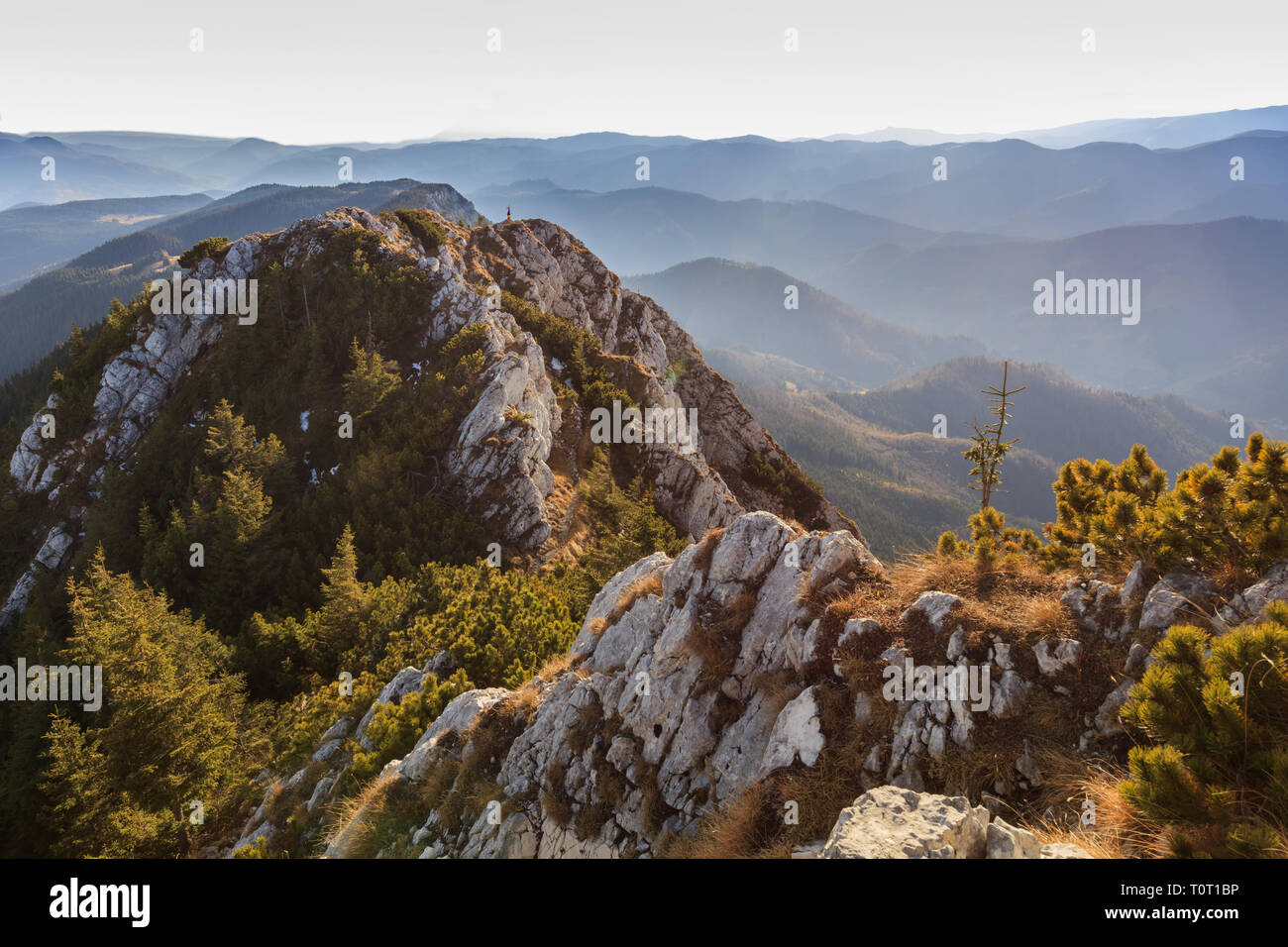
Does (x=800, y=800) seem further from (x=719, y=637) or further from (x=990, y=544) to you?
(x=990, y=544)

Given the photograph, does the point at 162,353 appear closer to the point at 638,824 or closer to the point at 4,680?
the point at 4,680

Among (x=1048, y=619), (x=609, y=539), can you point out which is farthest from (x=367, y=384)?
(x=1048, y=619)

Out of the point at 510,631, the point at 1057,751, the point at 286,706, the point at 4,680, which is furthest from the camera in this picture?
the point at 4,680

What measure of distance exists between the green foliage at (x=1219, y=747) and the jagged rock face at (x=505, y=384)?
104 ft

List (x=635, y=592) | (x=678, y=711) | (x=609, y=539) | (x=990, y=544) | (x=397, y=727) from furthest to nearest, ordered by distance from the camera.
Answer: (x=609, y=539) < (x=397, y=727) < (x=635, y=592) < (x=678, y=711) < (x=990, y=544)

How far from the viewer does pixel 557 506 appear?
1523 inches

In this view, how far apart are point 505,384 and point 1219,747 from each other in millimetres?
40163

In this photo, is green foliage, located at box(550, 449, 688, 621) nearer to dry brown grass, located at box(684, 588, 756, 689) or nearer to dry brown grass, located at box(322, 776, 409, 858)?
dry brown grass, located at box(322, 776, 409, 858)

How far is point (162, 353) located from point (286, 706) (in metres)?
46.0

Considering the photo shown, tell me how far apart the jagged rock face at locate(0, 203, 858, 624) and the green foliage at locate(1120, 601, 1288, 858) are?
104 ft

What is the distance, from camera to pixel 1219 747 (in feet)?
19.1

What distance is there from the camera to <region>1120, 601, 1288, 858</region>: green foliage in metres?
5.56

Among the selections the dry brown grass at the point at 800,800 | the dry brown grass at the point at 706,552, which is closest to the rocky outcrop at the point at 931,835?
the dry brown grass at the point at 800,800

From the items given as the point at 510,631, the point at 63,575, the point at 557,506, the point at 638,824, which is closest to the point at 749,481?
the point at 557,506
